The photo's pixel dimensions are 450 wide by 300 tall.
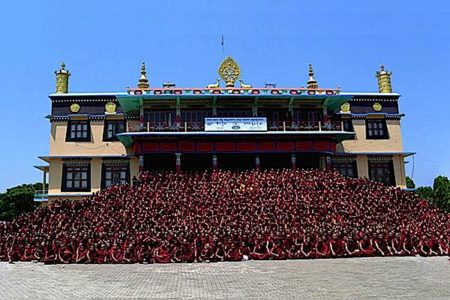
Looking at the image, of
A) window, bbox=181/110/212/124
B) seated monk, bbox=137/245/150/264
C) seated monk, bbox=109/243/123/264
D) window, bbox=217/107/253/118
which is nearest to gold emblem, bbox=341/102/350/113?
window, bbox=217/107/253/118

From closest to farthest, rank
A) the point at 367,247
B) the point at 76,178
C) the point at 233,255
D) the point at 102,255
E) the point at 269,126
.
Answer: the point at 102,255
the point at 233,255
the point at 367,247
the point at 269,126
the point at 76,178

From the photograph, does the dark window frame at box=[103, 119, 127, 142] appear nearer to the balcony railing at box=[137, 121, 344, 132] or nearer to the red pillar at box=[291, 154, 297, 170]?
the balcony railing at box=[137, 121, 344, 132]

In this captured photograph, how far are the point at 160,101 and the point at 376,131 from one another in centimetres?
1631

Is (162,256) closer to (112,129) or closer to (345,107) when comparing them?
(112,129)

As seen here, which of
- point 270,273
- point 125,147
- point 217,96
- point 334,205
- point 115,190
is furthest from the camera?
point 125,147

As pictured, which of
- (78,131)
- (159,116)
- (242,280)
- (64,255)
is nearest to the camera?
(242,280)

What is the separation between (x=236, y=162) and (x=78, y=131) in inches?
461

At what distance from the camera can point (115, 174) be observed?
33812 mm

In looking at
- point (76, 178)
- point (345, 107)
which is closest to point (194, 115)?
point (76, 178)

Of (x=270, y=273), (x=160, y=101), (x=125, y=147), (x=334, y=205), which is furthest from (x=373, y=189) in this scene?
(x=125, y=147)

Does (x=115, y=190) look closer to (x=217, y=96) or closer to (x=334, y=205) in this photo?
(x=217, y=96)

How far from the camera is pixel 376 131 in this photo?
117ft

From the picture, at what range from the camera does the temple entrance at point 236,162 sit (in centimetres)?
3152

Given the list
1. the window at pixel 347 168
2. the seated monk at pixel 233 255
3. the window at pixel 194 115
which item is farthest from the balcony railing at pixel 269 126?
the seated monk at pixel 233 255
